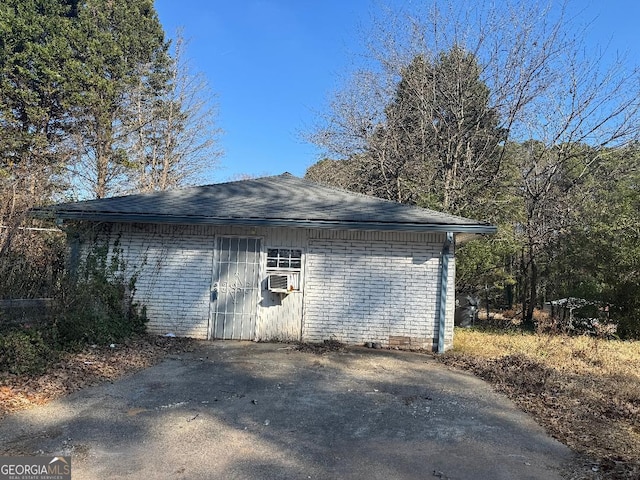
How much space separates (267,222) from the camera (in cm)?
831

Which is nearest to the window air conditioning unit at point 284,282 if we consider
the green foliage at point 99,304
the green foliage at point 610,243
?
the green foliage at point 99,304

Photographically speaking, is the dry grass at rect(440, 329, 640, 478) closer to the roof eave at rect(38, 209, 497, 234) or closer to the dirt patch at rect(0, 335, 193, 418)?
the roof eave at rect(38, 209, 497, 234)

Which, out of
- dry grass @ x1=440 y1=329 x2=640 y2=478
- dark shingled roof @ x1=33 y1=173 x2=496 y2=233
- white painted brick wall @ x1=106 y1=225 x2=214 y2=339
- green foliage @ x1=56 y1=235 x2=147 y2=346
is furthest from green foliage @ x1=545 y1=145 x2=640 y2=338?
green foliage @ x1=56 y1=235 x2=147 y2=346

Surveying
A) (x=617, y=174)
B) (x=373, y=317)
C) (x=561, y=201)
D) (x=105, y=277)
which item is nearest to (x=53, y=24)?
(x=105, y=277)

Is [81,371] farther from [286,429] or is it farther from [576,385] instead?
[576,385]

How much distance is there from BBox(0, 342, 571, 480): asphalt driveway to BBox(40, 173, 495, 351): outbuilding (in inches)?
83.4

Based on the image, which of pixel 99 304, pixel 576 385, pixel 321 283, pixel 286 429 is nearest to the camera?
pixel 286 429

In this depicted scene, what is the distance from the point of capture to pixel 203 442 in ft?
12.7

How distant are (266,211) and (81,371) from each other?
14.2ft

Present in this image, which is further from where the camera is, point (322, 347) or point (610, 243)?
point (610, 243)

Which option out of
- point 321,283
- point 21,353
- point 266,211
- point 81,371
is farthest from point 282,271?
point 21,353

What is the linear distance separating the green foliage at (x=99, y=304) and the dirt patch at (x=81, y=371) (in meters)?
0.29

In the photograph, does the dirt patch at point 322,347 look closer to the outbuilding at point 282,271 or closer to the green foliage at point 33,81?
the outbuilding at point 282,271

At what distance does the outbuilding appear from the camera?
8.50 m
